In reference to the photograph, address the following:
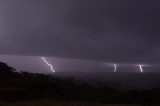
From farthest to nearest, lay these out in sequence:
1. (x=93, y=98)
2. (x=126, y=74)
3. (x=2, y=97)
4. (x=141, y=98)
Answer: (x=126, y=74) < (x=141, y=98) < (x=93, y=98) < (x=2, y=97)

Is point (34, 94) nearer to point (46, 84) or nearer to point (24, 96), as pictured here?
point (24, 96)

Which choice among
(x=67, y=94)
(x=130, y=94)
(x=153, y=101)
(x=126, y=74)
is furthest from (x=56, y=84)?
(x=126, y=74)

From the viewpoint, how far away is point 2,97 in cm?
4050

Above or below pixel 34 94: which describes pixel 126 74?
above

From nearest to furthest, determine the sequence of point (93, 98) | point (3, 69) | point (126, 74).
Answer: point (93, 98) < point (3, 69) < point (126, 74)

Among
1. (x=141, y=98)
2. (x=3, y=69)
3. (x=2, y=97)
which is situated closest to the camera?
(x=2, y=97)

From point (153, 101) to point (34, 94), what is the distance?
1113 centimetres

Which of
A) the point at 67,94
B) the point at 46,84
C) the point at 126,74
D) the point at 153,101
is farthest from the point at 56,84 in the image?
the point at 126,74

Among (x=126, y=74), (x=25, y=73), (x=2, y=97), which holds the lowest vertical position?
(x=2, y=97)

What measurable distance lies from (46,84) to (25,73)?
45.8ft

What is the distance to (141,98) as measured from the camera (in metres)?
46.9

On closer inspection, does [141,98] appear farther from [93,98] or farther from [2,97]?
[2,97]

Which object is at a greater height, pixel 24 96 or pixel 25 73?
pixel 25 73

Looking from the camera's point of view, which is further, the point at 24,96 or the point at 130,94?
→ the point at 130,94
